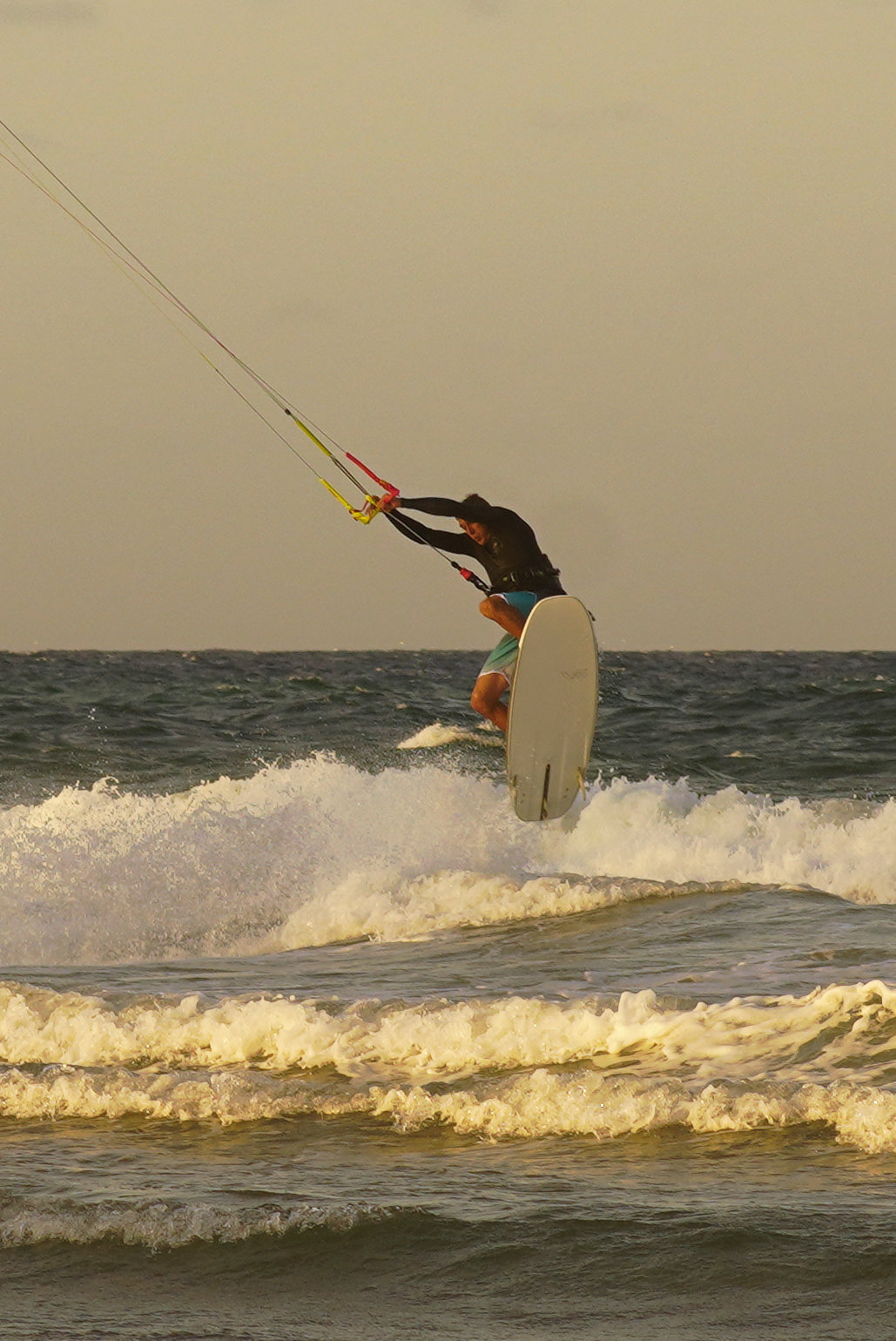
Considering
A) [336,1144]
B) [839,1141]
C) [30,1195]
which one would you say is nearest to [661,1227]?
[839,1141]

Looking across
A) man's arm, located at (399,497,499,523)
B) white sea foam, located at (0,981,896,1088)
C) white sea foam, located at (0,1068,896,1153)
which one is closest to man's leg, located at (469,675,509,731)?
man's arm, located at (399,497,499,523)

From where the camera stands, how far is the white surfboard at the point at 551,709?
10195 mm

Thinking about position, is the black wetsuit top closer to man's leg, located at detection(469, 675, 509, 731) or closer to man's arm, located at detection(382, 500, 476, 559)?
man's arm, located at detection(382, 500, 476, 559)

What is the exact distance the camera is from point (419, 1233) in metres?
4.77

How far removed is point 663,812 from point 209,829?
4.71 metres

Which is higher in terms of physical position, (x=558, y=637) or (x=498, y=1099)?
(x=558, y=637)

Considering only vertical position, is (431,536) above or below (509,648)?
above

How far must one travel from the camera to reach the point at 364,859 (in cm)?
1246

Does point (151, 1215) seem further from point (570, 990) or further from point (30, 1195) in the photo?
point (570, 990)

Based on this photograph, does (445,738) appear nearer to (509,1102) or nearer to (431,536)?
(431,536)

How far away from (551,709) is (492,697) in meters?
0.43

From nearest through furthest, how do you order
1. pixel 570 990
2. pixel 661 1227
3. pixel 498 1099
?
1. pixel 661 1227
2. pixel 498 1099
3. pixel 570 990

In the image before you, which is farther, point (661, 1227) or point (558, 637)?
point (558, 637)

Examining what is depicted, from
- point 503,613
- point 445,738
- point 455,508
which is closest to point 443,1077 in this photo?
point 455,508
